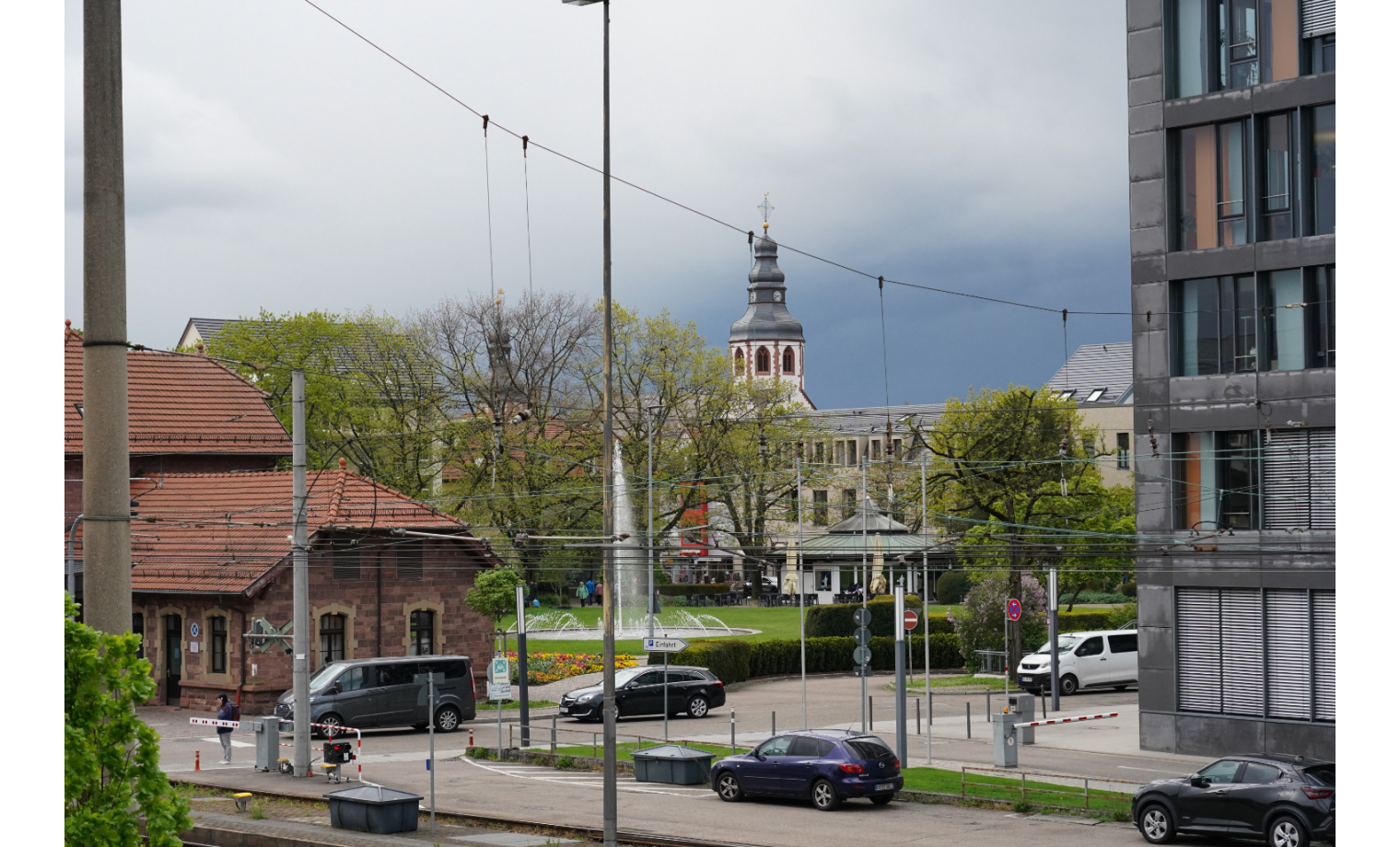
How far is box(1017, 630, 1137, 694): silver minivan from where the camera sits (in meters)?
47.8

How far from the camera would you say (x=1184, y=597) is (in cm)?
3262

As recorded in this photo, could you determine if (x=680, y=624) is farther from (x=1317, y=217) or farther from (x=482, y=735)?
(x=1317, y=217)

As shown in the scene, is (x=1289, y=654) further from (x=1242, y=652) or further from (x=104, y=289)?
(x=104, y=289)

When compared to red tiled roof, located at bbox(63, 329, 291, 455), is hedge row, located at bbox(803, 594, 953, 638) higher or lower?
lower

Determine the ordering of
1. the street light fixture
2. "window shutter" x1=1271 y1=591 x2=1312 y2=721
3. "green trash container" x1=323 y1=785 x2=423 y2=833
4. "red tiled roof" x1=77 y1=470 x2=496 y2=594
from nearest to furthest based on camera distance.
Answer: the street light fixture < "green trash container" x1=323 y1=785 x2=423 y2=833 < "window shutter" x1=1271 y1=591 x2=1312 y2=721 < "red tiled roof" x1=77 y1=470 x2=496 y2=594

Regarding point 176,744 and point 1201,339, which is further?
point 176,744

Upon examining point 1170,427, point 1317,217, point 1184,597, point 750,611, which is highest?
point 1317,217

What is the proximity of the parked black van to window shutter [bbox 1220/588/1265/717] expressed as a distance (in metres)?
18.9

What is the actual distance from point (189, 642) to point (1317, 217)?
3204 cm

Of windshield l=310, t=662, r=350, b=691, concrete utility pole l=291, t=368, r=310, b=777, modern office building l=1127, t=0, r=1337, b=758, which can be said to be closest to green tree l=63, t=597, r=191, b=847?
concrete utility pole l=291, t=368, r=310, b=777

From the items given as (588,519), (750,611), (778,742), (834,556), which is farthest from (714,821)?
(834,556)

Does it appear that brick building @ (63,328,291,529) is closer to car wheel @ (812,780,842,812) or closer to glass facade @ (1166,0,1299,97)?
car wheel @ (812,780,842,812)

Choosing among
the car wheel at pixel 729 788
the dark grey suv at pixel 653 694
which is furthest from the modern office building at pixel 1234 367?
the dark grey suv at pixel 653 694

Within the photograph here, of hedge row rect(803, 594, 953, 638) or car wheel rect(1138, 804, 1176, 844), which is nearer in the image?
car wheel rect(1138, 804, 1176, 844)
